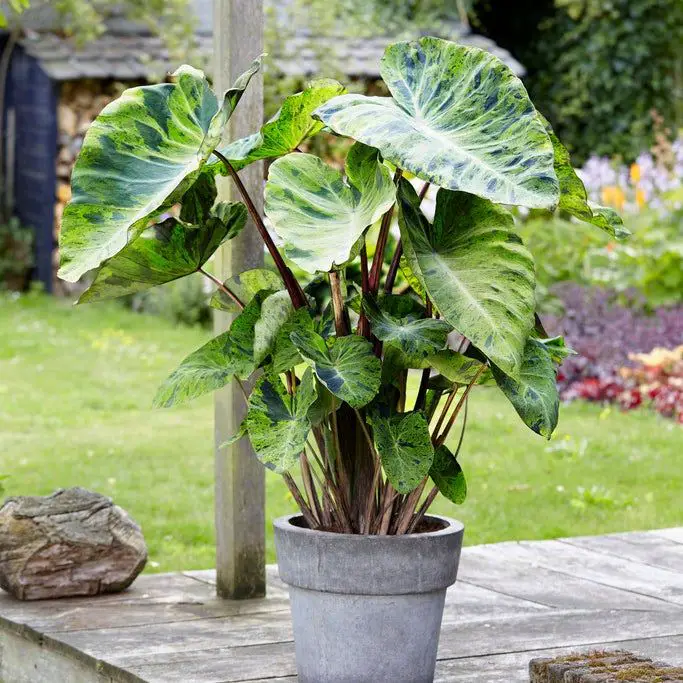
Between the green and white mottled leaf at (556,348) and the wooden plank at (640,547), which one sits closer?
the green and white mottled leaf at (556,348)

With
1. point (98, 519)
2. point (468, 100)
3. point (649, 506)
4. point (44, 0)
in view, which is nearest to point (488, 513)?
point (649, 506)

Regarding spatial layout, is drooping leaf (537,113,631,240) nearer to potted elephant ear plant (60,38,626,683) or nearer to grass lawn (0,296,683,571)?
potted elephant ear plant (60,38,626,683)

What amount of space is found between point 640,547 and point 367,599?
1725mm

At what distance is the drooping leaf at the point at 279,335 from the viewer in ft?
8.92

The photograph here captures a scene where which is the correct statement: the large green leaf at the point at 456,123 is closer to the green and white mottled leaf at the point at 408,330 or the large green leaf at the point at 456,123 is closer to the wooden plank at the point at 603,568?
the green and white mottled leaf at the point at 408,330

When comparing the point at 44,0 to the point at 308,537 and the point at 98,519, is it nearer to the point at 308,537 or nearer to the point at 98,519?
the point at 98,519

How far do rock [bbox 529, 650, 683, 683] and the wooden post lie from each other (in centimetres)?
104

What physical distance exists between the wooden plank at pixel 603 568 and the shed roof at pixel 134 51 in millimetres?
7021

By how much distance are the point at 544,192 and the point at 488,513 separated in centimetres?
294

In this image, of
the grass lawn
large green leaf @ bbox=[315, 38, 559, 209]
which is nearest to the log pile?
the grass lawn

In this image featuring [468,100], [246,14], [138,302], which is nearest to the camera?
[468,100]

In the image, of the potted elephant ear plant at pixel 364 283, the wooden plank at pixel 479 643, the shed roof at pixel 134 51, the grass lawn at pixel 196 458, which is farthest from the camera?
the shed roof at pixel 134 51

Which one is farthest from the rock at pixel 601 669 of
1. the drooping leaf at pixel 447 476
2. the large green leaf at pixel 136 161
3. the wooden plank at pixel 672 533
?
the wooden plank at pixel 672 533

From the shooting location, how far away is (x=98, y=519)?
362 cm
